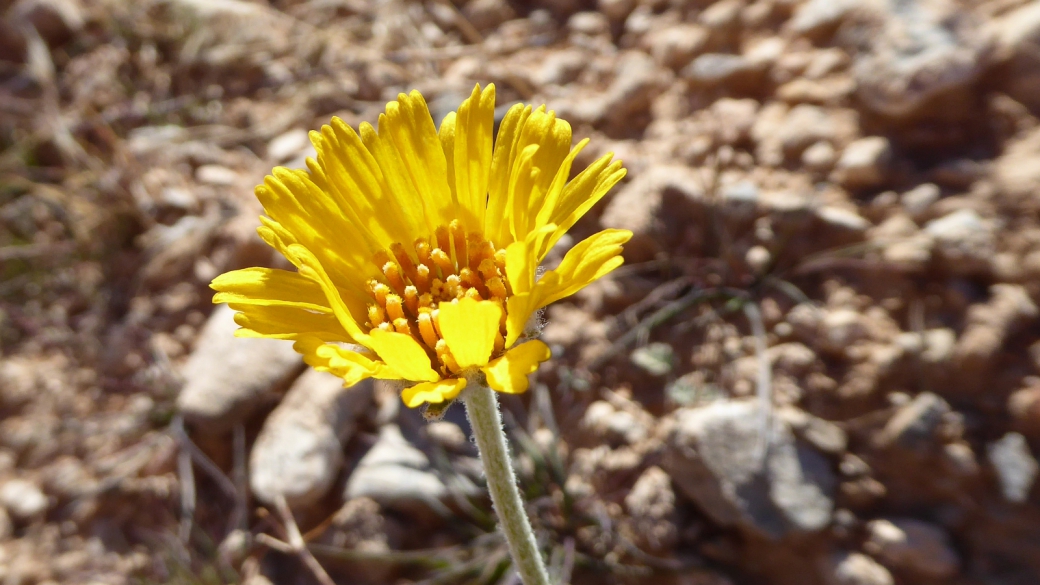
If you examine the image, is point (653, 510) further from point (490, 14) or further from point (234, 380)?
point (490, 14)

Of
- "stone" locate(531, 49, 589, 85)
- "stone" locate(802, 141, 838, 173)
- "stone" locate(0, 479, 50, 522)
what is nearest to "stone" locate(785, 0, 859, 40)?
"stone" locate(802, 141, 838, 173)

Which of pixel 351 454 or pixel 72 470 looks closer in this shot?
pixel 351 454

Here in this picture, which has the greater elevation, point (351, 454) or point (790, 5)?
point (790, 5)

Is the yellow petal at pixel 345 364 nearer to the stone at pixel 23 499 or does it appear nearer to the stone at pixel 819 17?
the stone at pixel 23 499

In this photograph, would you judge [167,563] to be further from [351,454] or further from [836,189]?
[836,189]

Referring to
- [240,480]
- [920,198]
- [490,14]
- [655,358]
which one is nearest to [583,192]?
[655,358]

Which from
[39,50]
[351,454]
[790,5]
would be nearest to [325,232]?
[351,454]

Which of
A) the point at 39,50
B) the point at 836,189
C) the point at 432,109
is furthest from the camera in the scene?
the point at 39,50

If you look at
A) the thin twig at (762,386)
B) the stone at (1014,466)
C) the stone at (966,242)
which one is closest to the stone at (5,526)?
the thin twig at (762,386)
